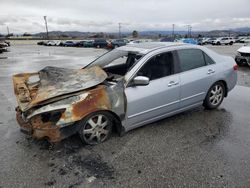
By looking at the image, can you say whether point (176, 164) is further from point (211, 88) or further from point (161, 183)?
point (211, 88)

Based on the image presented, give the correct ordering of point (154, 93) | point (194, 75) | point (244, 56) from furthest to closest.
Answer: point (244, 56), point (194, 75), point (154, 93)

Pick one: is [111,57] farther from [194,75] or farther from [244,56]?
[244,56]

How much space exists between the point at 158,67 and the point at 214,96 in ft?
5.84

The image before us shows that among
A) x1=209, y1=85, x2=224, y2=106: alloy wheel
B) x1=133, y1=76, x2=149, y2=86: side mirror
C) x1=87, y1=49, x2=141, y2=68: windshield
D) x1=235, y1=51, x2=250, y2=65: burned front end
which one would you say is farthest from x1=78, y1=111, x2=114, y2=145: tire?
x1=235, y1=51, x2=250, y2=65: burned front end

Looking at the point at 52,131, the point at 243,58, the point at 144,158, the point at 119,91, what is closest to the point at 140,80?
the point at 119,91

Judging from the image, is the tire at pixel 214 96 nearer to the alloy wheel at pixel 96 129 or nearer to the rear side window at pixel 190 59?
the rear side window at pixel 190 59

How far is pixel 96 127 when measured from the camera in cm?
359

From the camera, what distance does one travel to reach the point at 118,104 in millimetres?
3564

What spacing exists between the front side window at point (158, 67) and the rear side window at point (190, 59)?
0.85ft

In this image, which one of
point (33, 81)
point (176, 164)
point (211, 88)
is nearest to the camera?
point (176, 164)

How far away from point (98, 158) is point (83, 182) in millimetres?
550

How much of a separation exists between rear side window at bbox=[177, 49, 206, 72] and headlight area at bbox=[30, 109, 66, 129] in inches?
98.1

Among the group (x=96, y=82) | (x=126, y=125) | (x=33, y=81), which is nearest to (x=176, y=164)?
(x=126, y=125)

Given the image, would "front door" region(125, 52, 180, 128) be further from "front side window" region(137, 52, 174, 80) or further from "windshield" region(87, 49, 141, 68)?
"windshield" region(87, 49, 141, 68)
